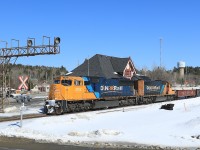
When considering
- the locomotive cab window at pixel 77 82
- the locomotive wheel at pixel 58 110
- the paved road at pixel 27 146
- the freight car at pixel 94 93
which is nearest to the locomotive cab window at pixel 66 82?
the freight car at pixel 94 93

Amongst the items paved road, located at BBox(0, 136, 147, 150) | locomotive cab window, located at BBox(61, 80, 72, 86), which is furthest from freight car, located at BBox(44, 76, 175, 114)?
paved road, located at BBox(0, 136, 147, 150)

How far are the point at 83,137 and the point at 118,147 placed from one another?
2772mm

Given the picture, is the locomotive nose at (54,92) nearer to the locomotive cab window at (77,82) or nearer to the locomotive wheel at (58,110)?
the locomotive wheel at (58,110)

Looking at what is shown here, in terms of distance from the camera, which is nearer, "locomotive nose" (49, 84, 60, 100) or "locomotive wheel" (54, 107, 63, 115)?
"locomotive wheel" (54, 107, 63, 115)

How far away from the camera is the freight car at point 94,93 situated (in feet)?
103

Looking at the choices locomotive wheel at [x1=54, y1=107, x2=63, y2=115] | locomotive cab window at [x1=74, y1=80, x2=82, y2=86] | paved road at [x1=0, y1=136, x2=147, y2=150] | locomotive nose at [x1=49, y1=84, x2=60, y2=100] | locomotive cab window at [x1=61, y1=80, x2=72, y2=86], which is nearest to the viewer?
paved road at [x1=0, y1=136, x2=147, y2=150]

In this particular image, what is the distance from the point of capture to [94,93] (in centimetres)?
3619

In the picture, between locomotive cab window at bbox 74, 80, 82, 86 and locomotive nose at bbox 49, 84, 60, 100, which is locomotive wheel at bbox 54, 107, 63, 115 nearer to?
locomotive nose at bbox 49, 84, 60, 100

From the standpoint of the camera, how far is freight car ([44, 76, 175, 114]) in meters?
31.5

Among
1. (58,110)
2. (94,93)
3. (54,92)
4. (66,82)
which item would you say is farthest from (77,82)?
(58,110)

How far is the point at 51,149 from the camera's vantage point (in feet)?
45.9

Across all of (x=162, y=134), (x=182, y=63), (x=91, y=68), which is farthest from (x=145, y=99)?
(x=182, y=63)

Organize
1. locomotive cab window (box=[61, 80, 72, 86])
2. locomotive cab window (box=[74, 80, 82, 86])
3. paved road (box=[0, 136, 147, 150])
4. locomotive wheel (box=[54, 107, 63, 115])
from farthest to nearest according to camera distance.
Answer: locomotive cab window (box=[74, 80, 82, 86]) < locomotive cab window (box=[61, 80, 72, 86]) < locomotive wheel (box=[54, 107, 63, 115]) < paved road (box=[0, 136, 147, 150])

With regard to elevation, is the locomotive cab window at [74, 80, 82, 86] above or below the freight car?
above
